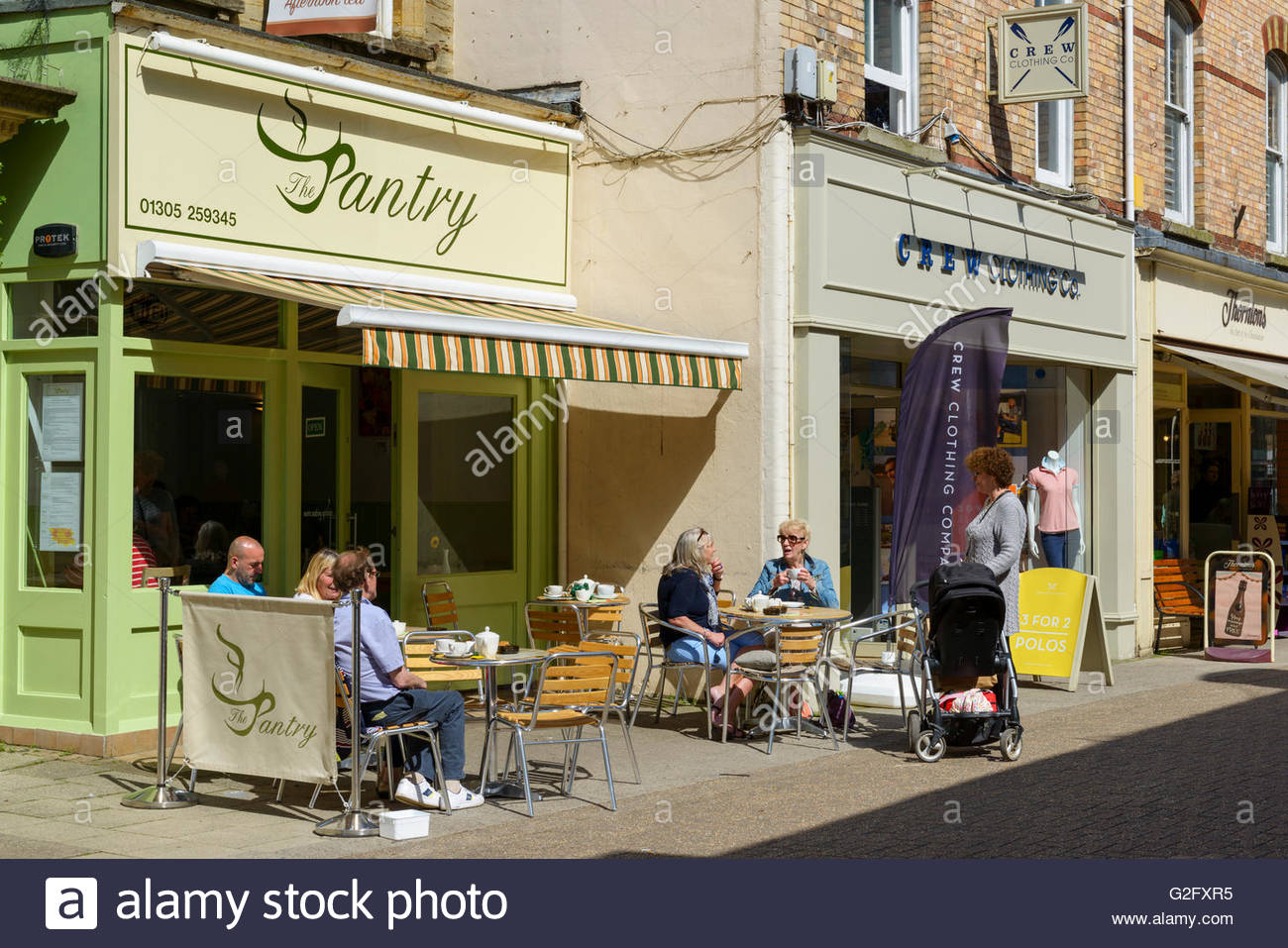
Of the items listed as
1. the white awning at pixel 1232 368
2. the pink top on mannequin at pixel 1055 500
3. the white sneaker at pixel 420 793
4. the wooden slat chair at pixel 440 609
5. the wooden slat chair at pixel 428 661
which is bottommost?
the white sneaker at pixel 420 793

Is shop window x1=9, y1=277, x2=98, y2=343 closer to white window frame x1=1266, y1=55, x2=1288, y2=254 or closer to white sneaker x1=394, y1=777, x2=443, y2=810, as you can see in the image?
white sneaker x1=394, y1=777, x2=443, y2=810

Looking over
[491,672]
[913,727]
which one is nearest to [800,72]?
[913,727]

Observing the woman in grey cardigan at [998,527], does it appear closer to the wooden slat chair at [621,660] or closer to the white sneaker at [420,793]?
the wooden slat chair at [621,660]

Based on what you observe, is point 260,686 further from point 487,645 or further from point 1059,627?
point 1059,627

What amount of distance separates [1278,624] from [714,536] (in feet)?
29.0

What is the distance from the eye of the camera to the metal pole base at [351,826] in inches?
280

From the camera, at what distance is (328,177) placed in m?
10.4

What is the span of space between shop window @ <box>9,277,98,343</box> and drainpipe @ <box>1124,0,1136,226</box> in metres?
10.1

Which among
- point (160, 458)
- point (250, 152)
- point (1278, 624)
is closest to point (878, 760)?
point (160, 458)

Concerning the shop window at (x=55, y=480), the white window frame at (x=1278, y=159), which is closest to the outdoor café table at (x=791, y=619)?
the shop window at (x=55, y=480)

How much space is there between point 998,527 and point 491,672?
3.35 meters

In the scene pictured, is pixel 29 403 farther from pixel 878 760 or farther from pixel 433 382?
pixel 878 760

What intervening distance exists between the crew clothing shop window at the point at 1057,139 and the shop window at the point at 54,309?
30.1ft
